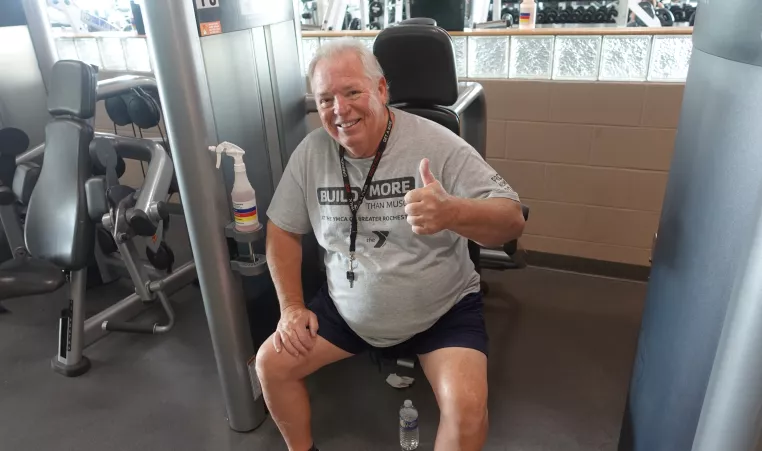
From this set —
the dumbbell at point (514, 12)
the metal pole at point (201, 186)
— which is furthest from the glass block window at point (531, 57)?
the metal pole at point (201, 186)

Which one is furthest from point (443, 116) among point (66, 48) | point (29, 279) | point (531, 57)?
point (66, 48)

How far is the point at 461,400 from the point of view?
4.06ft

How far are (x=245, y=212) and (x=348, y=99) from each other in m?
0.42

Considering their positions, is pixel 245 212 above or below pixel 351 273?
above

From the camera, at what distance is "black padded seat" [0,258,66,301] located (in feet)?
6.91

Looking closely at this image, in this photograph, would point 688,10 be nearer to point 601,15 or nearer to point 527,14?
point 601,15

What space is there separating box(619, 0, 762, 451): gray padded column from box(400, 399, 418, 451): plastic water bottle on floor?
67 centimetres

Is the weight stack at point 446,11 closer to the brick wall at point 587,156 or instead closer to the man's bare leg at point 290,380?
the brick wall at point 587,156

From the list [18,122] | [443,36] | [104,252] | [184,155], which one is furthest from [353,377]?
[18,122]

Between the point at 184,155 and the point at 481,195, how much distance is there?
2.55 feet

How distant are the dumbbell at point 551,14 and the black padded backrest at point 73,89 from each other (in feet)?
6.56

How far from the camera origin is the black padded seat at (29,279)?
6.91 ft

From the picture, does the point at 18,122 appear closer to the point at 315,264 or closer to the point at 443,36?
the point at 315,264

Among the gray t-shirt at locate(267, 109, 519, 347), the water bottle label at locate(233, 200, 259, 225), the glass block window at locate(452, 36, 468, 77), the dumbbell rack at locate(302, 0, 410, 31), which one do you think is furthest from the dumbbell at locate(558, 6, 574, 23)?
the water bottle label at locate(233, 200, 259, 225)
